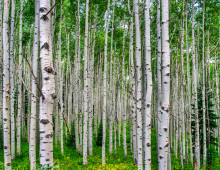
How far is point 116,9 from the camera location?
1142 centimetres

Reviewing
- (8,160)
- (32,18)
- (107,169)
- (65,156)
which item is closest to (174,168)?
(107,169)

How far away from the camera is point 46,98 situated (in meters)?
1.97

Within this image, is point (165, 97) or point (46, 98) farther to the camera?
point (165, 97)

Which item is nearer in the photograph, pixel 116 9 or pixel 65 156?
pixel 65 156

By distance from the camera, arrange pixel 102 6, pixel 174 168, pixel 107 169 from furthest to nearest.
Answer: pixel 102 6, pixel 174 168, pixel 107 169

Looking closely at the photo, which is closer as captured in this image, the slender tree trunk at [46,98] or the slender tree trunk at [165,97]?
the slender tree trunk at [46,98]

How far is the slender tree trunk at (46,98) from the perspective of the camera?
6.43 ft

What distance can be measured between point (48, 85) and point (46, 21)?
2.36 ft

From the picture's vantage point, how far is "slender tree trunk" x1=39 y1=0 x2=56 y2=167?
6.43 ft

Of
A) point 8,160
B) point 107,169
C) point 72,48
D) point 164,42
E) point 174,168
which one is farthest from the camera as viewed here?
point 72,48

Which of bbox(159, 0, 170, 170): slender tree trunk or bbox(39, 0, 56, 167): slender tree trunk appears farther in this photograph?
bbox(159, 0, 170, 170): slender tree trunk

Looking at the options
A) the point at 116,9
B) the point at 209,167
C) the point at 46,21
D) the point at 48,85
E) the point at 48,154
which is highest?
the point at 116,9

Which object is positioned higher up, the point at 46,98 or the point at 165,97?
the point at 46,98

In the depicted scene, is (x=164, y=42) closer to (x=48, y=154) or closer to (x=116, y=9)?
(x=48, y=154)
